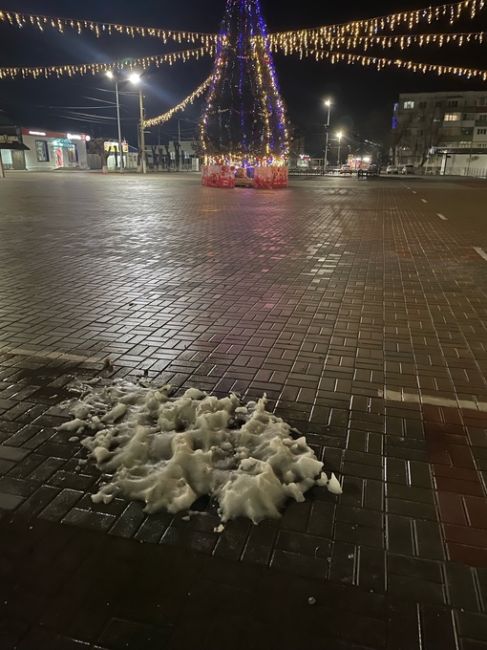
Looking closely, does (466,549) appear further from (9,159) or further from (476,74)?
(9,159)

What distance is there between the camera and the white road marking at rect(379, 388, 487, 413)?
3889 millimetres

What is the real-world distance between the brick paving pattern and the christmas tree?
63.9 feet

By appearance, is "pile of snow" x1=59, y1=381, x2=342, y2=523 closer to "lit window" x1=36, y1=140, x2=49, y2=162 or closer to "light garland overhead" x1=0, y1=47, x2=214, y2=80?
"light garland overhead" x1=0, y1=47, x2=214, y2=80

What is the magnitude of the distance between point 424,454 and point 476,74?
94.9 ft

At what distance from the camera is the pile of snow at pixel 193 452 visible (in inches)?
111

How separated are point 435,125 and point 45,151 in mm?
68728

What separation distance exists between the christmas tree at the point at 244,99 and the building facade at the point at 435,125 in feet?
216

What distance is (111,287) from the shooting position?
721 centimetres

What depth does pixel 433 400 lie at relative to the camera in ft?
13.0

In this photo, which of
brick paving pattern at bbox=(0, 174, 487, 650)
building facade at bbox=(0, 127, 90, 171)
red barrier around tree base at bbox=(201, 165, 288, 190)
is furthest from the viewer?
building facade at bbox=(0, 127, 90, 171)

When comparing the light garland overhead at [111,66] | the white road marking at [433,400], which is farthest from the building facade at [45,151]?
the white road marking at [433,400]

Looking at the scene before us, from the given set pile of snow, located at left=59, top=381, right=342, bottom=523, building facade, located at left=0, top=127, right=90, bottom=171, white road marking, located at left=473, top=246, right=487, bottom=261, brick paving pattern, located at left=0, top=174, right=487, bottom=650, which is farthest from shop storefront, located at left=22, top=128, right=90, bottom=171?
pile of snow, located at left=59, top=381, right=342, bottom=523

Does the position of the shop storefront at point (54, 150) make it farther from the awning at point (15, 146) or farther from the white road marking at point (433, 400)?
the white road marking at point (433, 400)

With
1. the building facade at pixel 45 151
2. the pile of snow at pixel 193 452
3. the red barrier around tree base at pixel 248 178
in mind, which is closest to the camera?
the pile of snow at pixel 193 452
